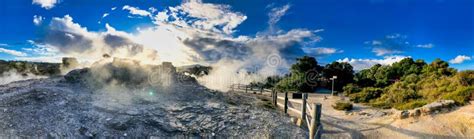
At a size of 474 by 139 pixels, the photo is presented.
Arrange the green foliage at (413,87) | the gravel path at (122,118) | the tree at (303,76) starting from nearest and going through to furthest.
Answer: the gravel path at (122,118) < the green foliage at (413,87) < the tree at (303,76)

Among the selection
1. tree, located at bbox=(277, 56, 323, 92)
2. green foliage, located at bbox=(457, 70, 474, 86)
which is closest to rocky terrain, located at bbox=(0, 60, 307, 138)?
green foliage, located at bbox=(457, 70, 474, 86)

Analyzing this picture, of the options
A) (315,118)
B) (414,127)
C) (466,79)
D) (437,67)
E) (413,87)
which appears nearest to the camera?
(315,118)

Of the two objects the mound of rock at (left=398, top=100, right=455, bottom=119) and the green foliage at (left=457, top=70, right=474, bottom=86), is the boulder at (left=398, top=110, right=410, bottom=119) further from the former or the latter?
the green foliage at (left=457, top=70, right=474, bottom=86)

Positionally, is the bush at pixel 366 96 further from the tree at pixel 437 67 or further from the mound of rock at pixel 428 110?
the tree at pixel 437 67

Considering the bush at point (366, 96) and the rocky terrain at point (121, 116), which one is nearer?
the rocky terrain at point (121, 116)

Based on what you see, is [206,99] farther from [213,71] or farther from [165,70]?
[213,71]

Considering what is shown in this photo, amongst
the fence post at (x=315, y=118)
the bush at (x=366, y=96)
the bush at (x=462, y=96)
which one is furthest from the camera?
the bush at (x=366, y=96)

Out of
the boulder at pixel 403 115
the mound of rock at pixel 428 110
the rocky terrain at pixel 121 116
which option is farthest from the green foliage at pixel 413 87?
the rocky terrain at pixel 121 116

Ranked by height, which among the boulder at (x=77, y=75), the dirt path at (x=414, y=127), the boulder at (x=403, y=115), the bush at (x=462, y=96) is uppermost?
the boulder at (x=77, y=75)

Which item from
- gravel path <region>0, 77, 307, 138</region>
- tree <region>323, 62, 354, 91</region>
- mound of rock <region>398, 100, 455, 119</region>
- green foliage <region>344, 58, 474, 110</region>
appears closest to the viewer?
gravel path <region>0, 77, 307, 138</region>

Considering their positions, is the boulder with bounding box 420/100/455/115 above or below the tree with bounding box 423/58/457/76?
below

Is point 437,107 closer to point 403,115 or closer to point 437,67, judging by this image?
point 403,115

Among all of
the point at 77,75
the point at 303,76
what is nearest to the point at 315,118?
the point at 77,75

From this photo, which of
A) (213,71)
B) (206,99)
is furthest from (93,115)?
(213,71)
